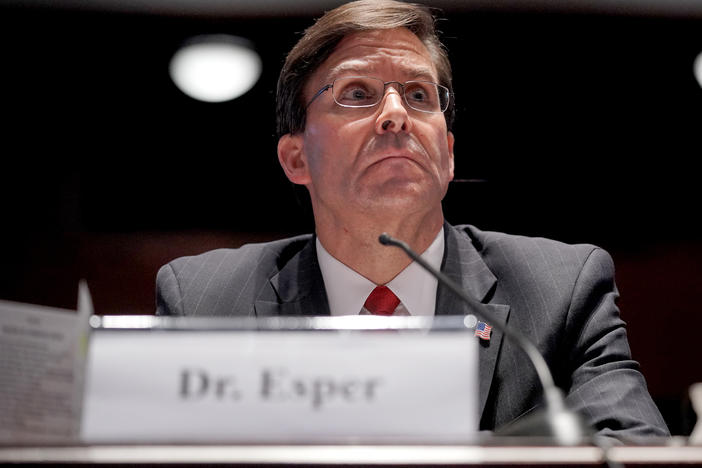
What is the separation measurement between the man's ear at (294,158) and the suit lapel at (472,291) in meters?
0.36

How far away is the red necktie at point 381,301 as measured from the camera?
1.44m

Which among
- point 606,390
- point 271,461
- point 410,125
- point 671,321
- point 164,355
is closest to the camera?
point 271,461

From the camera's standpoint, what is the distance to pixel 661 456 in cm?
60

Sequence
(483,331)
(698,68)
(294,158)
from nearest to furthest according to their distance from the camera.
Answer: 1. (483,331)
2. (294,158)
3. (698,68)

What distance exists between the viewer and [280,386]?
0.67m

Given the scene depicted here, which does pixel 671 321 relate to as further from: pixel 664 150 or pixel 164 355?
pixel 164 355

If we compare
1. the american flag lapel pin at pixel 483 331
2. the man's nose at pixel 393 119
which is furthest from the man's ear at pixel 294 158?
the american flag lapel pin at pixel 483 331

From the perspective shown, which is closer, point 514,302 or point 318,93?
point 514,302

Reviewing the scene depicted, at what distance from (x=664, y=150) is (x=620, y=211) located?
236 mm

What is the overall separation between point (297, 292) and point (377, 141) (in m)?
0.34

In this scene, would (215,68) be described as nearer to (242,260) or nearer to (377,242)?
(242,260)

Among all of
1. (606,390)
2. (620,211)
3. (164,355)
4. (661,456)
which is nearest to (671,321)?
(620,211)

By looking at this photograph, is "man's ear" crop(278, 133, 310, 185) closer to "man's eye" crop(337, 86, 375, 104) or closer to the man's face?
the man's face

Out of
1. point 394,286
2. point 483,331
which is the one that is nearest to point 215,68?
point 394,286
